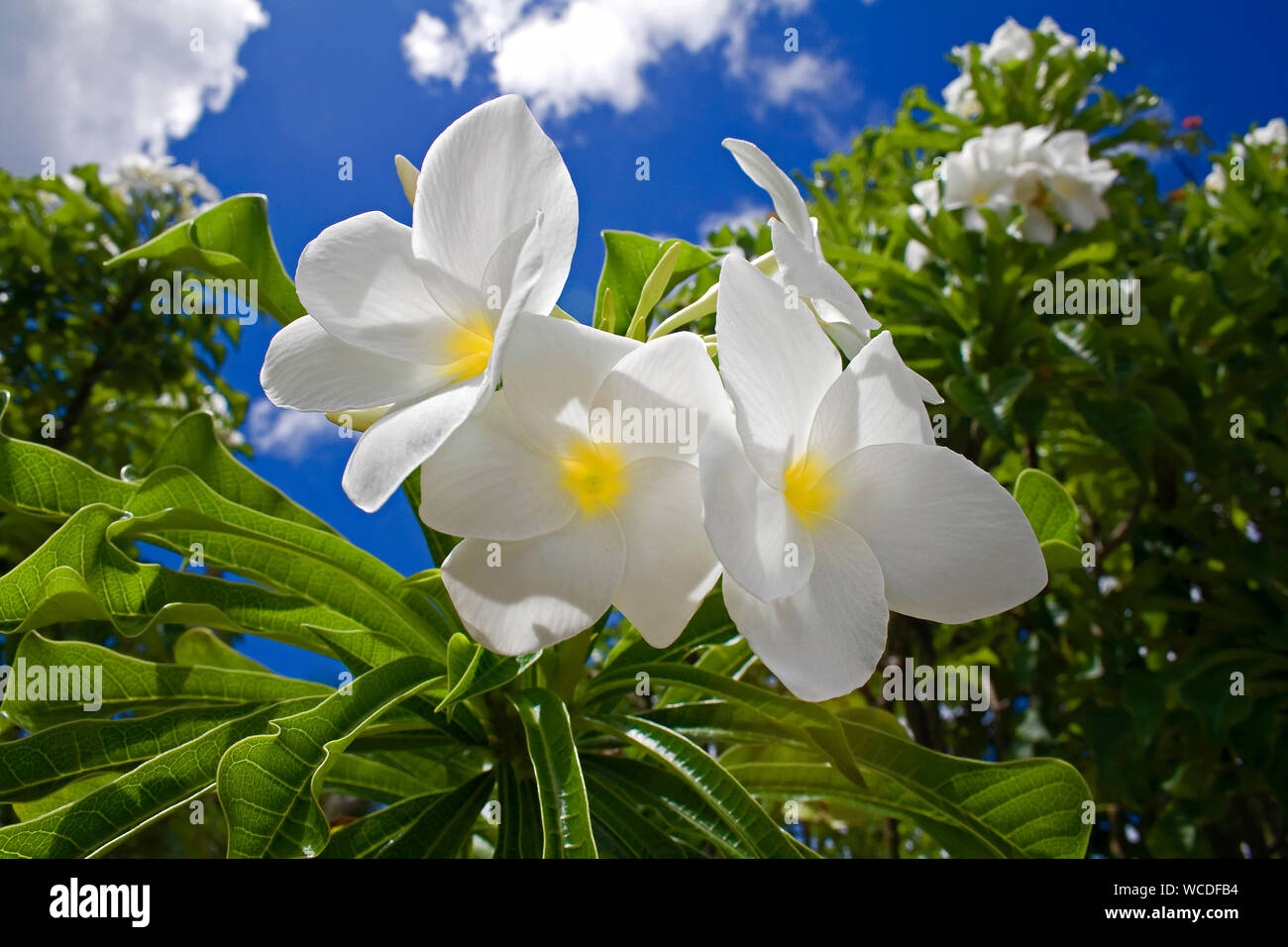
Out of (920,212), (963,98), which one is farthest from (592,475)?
(963,98)

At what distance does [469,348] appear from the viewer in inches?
21.3

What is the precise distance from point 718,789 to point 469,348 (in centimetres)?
34

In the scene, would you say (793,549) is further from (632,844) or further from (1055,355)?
(1055,355)

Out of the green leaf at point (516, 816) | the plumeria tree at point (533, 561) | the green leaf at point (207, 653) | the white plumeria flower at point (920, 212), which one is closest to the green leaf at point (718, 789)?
the plumeria tree at point (533, 561)

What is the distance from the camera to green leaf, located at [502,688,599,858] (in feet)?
1.74

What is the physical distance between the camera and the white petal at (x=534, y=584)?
1.50ft

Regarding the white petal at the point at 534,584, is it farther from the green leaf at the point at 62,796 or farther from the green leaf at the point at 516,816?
the green leaf at the point at 62,796

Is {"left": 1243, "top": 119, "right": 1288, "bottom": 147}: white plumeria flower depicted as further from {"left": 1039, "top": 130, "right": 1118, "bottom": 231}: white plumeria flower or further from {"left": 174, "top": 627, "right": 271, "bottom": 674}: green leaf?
{"left": 174, "top": 627, "right": 271, "bottom": 674}: green leaf

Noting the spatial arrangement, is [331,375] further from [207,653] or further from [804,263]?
[207,653]

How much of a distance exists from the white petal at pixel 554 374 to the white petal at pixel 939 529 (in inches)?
5.6

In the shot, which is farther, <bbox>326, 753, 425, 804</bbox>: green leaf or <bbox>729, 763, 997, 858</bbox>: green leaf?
<bbox>326, 753, 425, 804</bbox>: green leaf

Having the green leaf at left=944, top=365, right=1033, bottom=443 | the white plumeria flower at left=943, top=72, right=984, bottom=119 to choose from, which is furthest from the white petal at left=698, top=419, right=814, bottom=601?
the white plumeria flower at left=943, top=72, right=984, bottom=119
